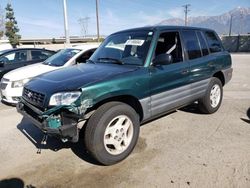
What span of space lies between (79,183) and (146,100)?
61.8 inches

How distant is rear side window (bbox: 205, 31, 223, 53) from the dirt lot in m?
1.57

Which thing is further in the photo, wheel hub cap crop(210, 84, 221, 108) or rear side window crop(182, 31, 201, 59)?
wheel hub cap crop(210, 84, 221, 108)

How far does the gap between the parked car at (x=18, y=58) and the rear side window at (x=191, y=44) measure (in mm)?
6114

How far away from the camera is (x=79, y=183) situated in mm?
3189

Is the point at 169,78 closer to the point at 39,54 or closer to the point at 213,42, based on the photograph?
the point at 213,42

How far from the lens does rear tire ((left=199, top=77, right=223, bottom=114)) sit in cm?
537

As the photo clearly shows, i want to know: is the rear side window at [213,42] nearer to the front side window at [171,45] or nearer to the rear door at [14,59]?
the front side window at [171,45]

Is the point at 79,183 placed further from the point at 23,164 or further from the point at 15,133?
the point at 15,133

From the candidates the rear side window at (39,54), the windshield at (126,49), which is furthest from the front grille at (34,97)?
the rear side window at (39,54)

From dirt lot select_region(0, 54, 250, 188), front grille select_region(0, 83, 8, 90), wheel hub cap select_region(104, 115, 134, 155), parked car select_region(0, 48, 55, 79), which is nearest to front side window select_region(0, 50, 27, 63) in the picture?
parked car select_region(0, 48, 55, 79)

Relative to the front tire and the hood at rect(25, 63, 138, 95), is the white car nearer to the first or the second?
the hood at rect(25, 63, 138, 95)

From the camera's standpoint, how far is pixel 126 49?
4.34 meters

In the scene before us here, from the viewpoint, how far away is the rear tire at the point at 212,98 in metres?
5.37

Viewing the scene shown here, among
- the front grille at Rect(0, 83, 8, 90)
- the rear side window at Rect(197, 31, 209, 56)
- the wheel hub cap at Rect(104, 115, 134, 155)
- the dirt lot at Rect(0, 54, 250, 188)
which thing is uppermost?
the rear side window at Rect(197, 31, 209, 56)
